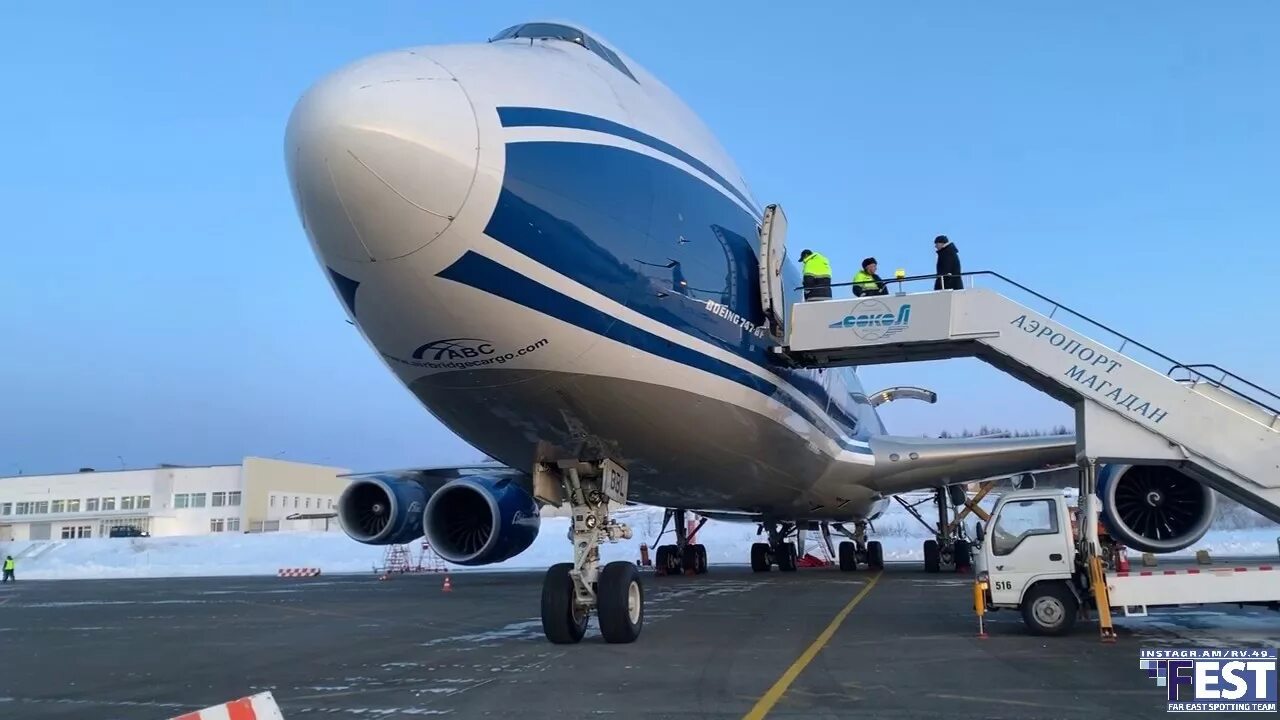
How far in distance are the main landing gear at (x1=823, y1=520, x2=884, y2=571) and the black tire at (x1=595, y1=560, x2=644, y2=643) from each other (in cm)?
1553

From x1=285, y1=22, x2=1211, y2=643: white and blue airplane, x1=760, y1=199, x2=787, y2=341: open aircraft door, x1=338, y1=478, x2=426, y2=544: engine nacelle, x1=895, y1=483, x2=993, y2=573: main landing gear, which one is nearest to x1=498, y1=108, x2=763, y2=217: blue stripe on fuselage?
x1=285, y1=22, x2=1211, y2=643: white and blue airplane

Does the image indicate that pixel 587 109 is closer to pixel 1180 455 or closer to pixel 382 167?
pixel 382 167

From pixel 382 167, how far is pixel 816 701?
171 inches

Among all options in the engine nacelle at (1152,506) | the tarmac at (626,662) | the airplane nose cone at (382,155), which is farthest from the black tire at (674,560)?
the airplane nose cone at (382,155)

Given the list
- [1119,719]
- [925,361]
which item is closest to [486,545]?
[925,361]

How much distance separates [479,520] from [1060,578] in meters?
9.45

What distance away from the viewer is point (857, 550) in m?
24.4

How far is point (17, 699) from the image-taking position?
7.25 meters

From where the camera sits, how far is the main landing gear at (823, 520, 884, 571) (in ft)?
78.3

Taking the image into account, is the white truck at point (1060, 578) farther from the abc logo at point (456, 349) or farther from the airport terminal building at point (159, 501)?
the airport terminal building at point (159, 501)

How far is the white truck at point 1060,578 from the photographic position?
9.04 metres

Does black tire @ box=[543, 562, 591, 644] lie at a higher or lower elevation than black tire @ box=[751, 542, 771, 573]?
higher

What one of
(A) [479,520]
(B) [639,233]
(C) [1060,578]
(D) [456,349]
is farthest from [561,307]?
(A) [479,520]

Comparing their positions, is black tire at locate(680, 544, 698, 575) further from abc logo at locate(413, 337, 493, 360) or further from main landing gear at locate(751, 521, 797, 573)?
abc logo at locate(413, 337, 493, 360)
